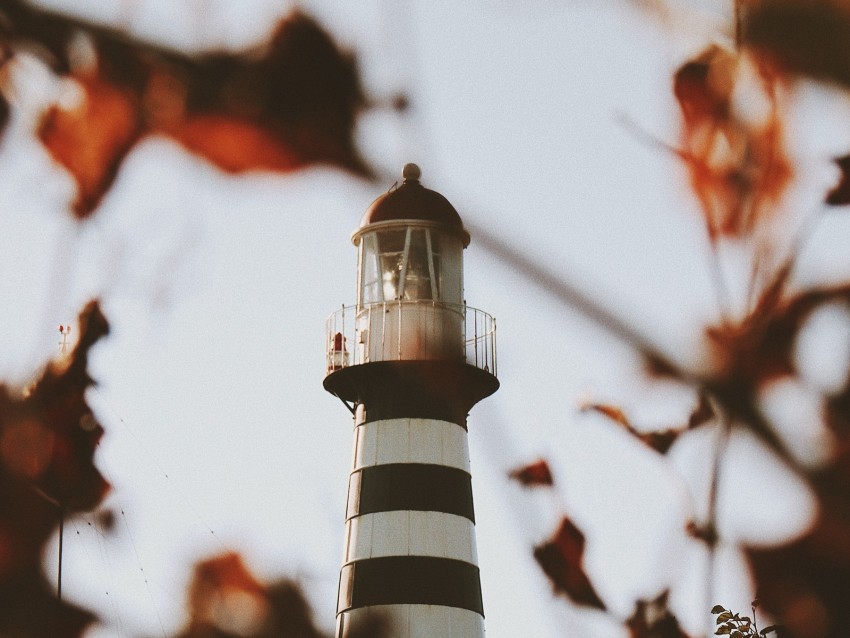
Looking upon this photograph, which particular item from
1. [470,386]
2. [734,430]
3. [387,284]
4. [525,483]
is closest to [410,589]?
[470,386]

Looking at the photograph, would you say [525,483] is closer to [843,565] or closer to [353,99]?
[843,565]

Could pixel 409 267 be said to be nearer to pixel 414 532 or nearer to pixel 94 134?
pixel 414 532

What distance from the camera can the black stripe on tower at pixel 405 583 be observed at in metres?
15.0

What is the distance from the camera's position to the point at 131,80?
6.01ft

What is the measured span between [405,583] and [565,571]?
13294 millimetres

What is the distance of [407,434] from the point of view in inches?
635

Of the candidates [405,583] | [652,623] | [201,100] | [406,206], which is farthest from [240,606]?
[406,206]

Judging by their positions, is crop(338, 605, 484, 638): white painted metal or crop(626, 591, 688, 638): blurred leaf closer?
crop(626, 591, 688, 638): blurred leaf

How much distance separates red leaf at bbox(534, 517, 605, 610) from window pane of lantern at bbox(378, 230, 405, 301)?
1480 centimetres

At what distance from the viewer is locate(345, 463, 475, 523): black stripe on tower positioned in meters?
15.6

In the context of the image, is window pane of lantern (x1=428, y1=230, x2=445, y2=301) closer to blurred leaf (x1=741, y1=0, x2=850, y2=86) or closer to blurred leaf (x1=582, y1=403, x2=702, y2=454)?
blurred leaf (x1=582, y1=403, x2=702, y2=454)

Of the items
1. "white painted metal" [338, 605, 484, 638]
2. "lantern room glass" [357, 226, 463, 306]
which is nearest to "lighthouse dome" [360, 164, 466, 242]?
"lantern room glass" [357, 226, 463, 306]

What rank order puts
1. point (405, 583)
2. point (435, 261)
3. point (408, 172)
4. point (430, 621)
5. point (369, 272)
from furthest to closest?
1. point (369, 272)
2. point (435, 261)
3. point (405, 583)
4. point (430, 621)
5. point (408, 172)

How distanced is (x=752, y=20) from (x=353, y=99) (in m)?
0.61
